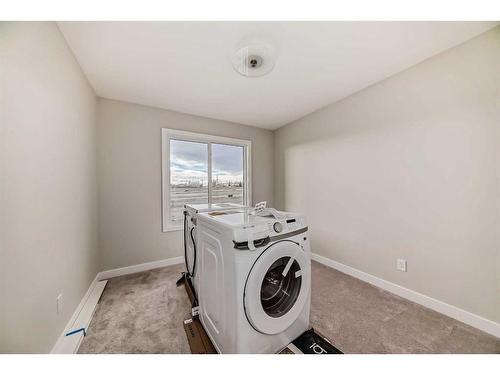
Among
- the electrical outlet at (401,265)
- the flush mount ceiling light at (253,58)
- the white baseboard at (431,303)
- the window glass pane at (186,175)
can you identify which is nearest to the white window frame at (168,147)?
the window glass pane at (186,175)

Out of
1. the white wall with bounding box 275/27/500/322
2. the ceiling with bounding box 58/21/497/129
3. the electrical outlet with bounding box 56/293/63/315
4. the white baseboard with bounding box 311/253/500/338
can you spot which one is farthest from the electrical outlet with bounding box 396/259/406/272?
the electrical outlet with bounding box 56/293/63/315

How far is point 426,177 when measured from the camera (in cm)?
174

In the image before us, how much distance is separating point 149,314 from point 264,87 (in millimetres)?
2599

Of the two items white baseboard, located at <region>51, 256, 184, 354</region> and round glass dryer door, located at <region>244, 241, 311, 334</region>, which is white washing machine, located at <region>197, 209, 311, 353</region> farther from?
white baseboard, located at <region>51, 256, 184, 354</region>

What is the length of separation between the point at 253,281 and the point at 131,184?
7.48ft

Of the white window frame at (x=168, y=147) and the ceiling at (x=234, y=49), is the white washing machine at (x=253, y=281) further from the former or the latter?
the white window frame at (x=168, y=147)

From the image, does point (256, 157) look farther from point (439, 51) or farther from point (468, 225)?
point (468, 225)

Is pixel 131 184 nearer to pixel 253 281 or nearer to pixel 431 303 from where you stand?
pixel 253 281

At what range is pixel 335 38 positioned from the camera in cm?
147

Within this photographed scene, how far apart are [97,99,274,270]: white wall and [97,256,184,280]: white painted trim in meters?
0.05

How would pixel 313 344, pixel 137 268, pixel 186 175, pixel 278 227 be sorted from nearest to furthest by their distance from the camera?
1. pixel 278 227
2. pixel 313 344
3. pixel 137 268
4. pixel 186 175

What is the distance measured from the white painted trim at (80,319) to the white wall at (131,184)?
381mm

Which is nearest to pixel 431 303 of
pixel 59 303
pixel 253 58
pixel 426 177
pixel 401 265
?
pixel 401 265
